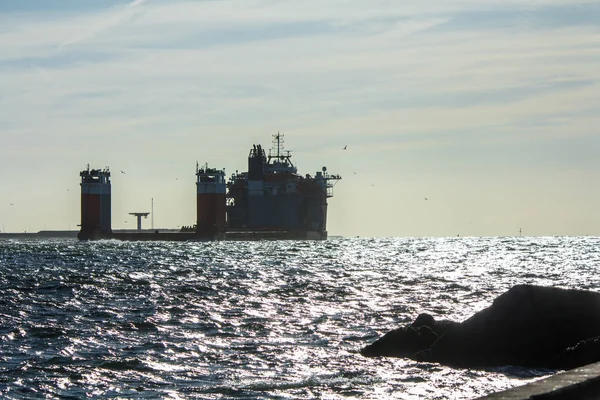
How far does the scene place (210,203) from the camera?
123562mm

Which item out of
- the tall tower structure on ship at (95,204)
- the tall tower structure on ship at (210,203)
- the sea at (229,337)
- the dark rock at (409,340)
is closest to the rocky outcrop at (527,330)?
the sea at (229,337)

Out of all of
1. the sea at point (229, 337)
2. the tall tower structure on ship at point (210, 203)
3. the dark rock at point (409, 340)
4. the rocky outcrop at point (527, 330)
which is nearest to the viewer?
the sea at point (229, 337)

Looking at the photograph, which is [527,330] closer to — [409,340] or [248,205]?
[409,340]

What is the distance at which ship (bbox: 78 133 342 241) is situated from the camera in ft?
408

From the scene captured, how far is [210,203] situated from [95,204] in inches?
690

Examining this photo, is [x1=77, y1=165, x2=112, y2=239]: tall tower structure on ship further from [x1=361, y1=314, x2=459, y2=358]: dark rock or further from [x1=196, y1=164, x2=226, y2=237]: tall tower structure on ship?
[x1=361, y1=314, x2=459, y2=358]: dark rock

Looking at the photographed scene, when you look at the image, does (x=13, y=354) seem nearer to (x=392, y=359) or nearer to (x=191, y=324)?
(x=191, y=324)

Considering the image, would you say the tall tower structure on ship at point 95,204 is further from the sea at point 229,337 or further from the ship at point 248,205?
the sea at point 229,337

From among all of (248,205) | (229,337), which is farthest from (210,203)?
(229,337)

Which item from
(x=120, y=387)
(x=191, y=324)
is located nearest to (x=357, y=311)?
(x=191, y=324)

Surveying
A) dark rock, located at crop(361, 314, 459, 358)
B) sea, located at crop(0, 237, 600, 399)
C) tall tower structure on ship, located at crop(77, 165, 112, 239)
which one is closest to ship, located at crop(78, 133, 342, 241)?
tall tower structure on ship, located at crop(77, 165, 112, 239)

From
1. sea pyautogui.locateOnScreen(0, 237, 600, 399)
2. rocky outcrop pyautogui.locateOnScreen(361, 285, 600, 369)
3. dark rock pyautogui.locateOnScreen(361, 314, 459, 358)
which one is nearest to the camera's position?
sea pyautogui.locateOnScreen(0, 237, 600, 399)

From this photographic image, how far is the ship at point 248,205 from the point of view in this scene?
124312mm

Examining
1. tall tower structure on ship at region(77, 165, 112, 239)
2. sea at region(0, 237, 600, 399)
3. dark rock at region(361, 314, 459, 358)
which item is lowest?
sea at region(0, 237, 600, 399)
